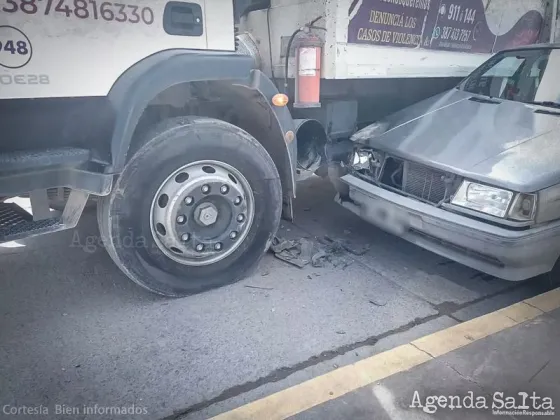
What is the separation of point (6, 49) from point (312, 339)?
235cm

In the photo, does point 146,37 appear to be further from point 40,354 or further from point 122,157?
point 40,354

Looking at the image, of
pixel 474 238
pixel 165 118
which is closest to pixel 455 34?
pixel 474 238

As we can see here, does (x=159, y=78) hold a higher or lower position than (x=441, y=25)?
lower

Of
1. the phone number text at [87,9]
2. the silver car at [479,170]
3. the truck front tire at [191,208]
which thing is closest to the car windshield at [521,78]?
the silver car at [479,170]

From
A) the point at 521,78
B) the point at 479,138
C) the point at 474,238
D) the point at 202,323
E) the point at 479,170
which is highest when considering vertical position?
the point at 521,78

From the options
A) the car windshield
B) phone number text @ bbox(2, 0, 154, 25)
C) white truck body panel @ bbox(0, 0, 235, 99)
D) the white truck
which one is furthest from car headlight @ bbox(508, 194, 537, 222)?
phone number text @ bbox(2, 0, 154, 25)

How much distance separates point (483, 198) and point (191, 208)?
1960mm

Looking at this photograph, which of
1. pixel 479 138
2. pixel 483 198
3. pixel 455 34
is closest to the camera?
pixel 483 198

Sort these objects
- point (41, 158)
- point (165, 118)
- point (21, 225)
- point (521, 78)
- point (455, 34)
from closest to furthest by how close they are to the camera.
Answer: point (41, 158), point (21, 225), point (165, 118), point (521, 78), point (455, 34)

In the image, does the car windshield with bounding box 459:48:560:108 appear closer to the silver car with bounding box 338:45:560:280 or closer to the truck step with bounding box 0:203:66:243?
the silver car with bounding box 338:45:560:280

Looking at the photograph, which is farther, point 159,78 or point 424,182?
point 424,182

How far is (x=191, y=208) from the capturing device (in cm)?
315

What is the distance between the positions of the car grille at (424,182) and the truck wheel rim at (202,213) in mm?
1228

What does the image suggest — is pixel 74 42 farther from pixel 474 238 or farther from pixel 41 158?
pixel 474 238
